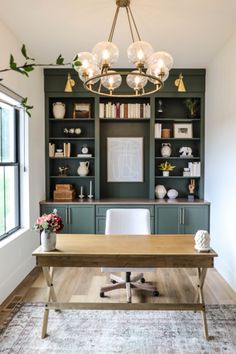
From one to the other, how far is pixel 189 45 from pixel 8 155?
8.41 ft

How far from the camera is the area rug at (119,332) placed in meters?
2.33

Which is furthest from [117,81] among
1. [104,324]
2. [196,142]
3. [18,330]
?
[196,142]

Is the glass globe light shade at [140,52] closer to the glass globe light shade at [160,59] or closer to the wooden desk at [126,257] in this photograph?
the glass globe light shade at [160,59]

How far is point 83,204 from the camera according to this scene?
4383mm

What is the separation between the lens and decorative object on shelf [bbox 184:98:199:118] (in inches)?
185

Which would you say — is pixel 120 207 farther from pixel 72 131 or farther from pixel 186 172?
pixel 72 131

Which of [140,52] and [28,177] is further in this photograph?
[28,177]

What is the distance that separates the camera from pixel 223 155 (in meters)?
3.81

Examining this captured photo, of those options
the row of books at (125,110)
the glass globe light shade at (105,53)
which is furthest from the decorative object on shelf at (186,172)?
the glass globe light shade at (105,53)

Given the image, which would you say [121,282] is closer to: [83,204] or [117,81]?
[83,204]

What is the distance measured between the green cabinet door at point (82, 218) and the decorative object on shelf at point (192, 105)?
2.13 m

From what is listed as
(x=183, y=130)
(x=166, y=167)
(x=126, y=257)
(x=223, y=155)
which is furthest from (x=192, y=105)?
(x=126, y=257)

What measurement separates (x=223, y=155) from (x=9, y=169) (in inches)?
104

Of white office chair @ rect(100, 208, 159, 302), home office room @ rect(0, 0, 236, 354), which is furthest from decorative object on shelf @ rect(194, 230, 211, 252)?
white office chair @ rect(100, 208, 159, 302)
